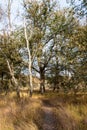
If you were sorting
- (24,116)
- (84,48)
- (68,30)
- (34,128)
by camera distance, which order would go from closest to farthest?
(34,128), (24,116), (84,48), (68,30)

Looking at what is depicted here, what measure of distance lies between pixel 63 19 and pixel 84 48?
15170 millimetres

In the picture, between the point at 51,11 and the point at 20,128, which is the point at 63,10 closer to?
→ the point at 51,11

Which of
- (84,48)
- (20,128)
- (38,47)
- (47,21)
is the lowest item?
(20,128)

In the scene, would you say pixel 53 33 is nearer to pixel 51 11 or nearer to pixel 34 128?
pixel 51 11

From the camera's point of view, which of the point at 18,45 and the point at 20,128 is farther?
the point at 18,45

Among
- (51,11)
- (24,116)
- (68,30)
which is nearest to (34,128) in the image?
(24,116)

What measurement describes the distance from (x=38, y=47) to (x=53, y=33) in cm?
210

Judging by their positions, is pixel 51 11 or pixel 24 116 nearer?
pixel 24 116

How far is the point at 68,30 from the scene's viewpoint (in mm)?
34000

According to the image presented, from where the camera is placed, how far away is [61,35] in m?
34.7

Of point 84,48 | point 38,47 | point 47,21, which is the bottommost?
point 84,48

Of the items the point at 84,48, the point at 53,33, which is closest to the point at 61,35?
the point at 53,33

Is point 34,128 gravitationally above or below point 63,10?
below

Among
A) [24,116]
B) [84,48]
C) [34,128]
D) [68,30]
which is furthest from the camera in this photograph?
[68,30]
